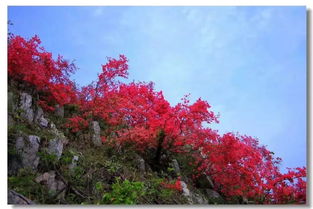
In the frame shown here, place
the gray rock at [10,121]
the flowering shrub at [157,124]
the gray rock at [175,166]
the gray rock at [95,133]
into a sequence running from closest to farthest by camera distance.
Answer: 1. the gray rock at [10,121]
2. the flowering shrub at [157,124]
3. the gray rock at [95,133]
4. the gray rock at [175,166]

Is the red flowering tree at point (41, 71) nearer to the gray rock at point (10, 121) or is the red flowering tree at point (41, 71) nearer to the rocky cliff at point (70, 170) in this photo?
the rocky cliff at point (70, 170)

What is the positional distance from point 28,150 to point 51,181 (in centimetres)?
47

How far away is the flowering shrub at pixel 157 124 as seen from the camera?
177 inches

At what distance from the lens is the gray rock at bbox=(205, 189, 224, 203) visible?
4616 mm

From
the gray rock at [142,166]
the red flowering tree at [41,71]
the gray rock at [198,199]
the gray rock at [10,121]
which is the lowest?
the gray rock at [198,199]

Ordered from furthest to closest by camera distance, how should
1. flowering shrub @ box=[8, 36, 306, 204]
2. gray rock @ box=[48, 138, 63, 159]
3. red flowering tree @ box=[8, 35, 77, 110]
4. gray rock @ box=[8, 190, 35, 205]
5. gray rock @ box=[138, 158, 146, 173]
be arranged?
1. gray rock @ box=[138, 158, 146, 173]
2. flowering shrub @ box=[8, 36, 306, 204]
3. red flowering tree @ box=[8, 35, 77, 110]
4. gray rock @ box=[48, 138, 63, 159]
5. gray rock @ box=[8, 190, 35, 205]

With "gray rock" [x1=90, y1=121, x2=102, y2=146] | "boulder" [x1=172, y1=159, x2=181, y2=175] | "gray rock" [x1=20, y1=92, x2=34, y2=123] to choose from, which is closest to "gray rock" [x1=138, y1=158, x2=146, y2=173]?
"boulder" [x1=172, y1=159, x2=181, y2=175]

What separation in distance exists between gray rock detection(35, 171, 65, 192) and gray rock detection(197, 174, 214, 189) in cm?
232

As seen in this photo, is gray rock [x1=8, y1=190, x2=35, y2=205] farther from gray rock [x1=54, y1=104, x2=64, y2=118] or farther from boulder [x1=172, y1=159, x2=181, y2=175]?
boulder [x1=172, y1=159, x2=181, y2=175]

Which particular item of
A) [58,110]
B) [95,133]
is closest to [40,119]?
[58,110]

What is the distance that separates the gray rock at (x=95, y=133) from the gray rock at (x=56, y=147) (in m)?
0.84

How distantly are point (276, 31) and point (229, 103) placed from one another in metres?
1.10

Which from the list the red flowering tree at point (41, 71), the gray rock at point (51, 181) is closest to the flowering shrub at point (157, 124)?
the red flowering tree at point (41, 71)

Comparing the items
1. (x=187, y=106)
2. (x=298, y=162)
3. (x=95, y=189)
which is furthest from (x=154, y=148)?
(x=298, y=162)
